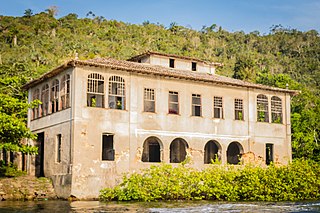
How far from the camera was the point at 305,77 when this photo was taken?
71.6 m

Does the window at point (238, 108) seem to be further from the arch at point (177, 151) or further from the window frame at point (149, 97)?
the window frame at point (149, 97)

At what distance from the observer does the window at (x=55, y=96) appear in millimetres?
28844

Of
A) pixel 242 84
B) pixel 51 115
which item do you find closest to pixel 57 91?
pixel 51 115

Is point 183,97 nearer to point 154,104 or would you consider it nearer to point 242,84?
point 154,104

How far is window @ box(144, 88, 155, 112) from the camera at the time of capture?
28.9 m

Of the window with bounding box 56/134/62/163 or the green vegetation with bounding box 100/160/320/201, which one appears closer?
the green vegetation with bounding box 100/160/320/201

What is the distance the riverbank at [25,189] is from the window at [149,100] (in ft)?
23.5

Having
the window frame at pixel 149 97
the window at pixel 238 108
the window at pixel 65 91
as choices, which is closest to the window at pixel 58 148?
the window at pixel 65 91

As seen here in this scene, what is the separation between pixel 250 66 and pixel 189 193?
42833mm

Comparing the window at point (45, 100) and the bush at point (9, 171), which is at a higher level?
the window at point (45, 100)

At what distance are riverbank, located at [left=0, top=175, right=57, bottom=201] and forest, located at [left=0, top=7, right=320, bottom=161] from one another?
14256 millimetres

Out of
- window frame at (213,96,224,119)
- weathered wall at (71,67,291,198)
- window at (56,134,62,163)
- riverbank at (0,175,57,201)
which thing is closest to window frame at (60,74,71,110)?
weathered wall at (71,67,291,198)

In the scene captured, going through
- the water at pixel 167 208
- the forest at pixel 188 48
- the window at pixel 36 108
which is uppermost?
the forest at pixel 188 48

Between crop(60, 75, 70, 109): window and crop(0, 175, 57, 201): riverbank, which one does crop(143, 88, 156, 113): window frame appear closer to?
crop(60, 75, 70, 109): window
